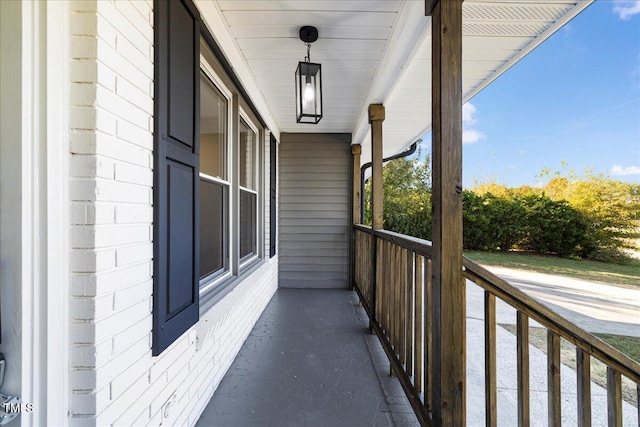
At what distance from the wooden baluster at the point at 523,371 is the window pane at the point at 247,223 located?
8.60 feet

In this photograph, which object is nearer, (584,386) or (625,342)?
(584,386)

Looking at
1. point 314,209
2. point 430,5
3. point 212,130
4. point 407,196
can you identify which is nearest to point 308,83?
point 212,130

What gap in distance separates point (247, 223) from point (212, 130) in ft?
4.86

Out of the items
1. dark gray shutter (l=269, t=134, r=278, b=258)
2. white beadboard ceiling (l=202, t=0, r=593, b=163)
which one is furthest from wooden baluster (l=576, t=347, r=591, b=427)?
dark gray shutter (l=269, t=134, r=278, b=258)

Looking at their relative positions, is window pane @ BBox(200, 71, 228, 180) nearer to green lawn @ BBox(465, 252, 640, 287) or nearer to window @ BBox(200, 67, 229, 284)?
window @ BBox(200, 67, 229, 284)

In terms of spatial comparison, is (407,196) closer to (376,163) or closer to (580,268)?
(376,163)

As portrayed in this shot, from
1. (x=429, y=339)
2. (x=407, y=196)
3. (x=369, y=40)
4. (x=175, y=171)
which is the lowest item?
(x=429, y=339)

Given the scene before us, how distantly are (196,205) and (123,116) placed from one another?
0.60 metres

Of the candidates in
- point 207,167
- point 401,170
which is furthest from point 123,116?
point 401,170

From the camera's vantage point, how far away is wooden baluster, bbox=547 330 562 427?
98 cm

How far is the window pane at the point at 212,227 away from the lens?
211 centimetres

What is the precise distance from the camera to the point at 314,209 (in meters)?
5.07

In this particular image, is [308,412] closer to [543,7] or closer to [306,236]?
[543,7]

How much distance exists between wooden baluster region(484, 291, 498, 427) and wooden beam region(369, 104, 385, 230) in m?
1.87
